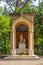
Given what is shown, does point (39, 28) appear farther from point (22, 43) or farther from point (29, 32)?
point (29, 32)

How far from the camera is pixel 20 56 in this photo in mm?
20906

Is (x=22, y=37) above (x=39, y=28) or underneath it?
underneath

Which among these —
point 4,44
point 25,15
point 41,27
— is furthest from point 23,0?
point 25,15

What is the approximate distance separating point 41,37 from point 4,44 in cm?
602

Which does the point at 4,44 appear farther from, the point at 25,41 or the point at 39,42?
the point at 25,41

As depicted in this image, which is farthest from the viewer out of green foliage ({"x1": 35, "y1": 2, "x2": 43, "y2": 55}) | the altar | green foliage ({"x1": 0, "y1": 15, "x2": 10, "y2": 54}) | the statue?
green foliage ({"x1": 35, "y1": 2, "x2": 43, "y2": 55})

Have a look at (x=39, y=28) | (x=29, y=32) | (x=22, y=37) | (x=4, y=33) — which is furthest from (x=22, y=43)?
(x=39, y=28)

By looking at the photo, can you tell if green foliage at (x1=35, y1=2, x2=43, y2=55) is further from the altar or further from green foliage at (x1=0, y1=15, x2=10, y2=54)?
the altar

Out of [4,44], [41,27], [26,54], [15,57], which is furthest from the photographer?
[4,44]

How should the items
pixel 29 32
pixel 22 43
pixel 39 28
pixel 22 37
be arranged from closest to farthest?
1. pixel 29 32
2. pixel 22 43
3. pixel 22 37
4. pixel 39 28

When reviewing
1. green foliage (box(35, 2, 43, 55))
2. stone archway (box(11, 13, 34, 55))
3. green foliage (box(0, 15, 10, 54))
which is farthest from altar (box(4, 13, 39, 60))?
green foliage (box(35, 2, 43, 55))

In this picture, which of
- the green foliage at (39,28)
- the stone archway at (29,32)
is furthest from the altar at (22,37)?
the green foliage at (39,28)

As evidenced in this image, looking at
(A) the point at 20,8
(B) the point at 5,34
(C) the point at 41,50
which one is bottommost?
(C) the point at 41,50

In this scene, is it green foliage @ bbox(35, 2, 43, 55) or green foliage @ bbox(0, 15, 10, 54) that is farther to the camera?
green foliage @ bbox(35, 2, 43, 55)
